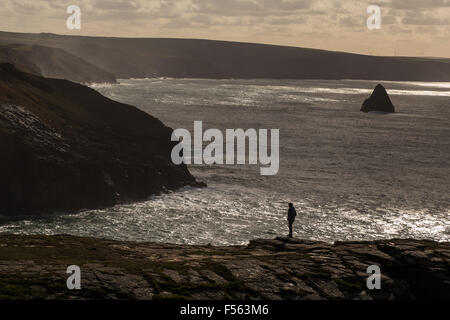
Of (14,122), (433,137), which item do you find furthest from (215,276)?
(433,137)

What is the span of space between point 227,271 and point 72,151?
3595 centimetres

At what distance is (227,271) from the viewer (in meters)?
23.1

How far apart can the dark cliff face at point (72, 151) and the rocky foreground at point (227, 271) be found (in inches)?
845

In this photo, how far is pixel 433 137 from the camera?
117250 millimetres

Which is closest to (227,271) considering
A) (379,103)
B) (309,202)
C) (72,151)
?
(309,202)

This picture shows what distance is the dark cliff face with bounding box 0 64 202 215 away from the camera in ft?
164

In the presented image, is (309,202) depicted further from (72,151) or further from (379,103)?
(379,103)

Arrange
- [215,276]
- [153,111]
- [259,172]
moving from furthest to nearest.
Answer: [153,111] < [259,172] < [215,276]

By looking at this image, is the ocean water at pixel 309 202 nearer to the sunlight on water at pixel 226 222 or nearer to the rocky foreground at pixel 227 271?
the sunlight on water at pixel 226 222

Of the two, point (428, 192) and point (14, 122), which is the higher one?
point (14, 122)

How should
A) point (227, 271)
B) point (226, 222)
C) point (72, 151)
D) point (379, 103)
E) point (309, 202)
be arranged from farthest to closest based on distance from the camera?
point (379, 103)
point (309, 202)
point (72, 151)
point (226, 222)
point (227, 271)

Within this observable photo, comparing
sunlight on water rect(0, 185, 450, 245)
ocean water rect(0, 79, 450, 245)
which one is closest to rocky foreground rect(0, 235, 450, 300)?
sunlight on water rect(0, 185, 450, 245)

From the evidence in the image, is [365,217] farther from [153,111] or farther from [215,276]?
[153,111]

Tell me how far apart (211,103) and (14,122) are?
137819 mm
